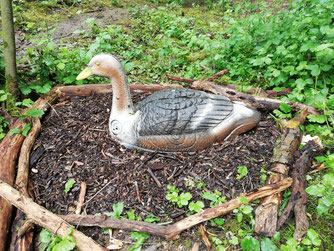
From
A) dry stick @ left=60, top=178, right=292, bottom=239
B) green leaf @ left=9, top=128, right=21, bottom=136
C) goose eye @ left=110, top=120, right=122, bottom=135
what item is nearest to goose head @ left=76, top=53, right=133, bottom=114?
goose eye @ left=110, top=120, right=122, bottom=135

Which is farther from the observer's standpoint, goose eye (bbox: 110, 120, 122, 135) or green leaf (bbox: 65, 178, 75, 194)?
goose eye (bbox: 110, 120, 122, 135)

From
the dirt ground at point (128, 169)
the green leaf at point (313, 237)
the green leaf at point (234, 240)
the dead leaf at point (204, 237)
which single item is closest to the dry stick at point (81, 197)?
the dirt ground at point (128, 169)

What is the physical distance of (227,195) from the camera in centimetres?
240

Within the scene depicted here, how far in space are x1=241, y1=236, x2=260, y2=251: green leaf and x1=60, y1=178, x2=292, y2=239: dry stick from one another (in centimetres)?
31

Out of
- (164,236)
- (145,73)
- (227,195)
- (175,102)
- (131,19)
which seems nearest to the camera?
(164,236)

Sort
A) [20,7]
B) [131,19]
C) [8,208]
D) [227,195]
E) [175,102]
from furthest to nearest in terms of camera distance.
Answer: [131,19] → [20,7] → [175,102] → [227,195] → [8,208]

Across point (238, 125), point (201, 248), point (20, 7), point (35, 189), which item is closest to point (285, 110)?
point (238, 125)

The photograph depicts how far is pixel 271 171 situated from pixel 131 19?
5.58 metres

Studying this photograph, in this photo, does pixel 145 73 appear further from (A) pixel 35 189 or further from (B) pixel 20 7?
(B) pixel 20 7

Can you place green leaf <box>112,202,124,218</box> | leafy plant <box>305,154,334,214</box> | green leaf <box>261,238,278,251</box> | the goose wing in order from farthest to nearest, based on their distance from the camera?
the goose wing, green leaf <box>112,202,124,218</box>, leafy plant <box>305,154,334,214</box>, green leaf <box>261,238,278,251</box>

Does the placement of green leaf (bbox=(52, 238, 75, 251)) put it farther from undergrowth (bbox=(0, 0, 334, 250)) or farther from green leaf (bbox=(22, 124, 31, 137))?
green leaf (bbox=(22, 124, 31, 137))

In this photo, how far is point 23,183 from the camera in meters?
2.42

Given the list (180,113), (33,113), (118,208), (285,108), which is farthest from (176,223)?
(33,113)

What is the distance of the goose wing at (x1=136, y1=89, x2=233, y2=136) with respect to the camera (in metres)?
2.64
